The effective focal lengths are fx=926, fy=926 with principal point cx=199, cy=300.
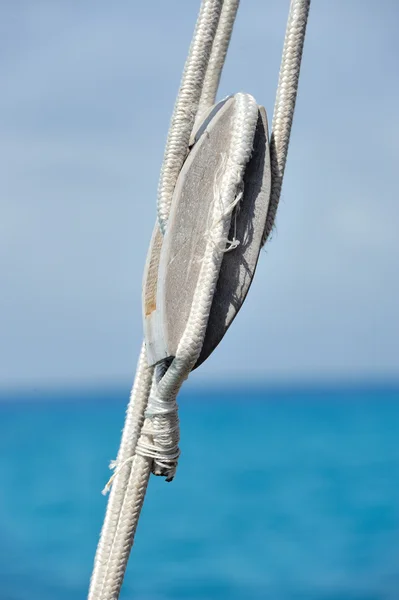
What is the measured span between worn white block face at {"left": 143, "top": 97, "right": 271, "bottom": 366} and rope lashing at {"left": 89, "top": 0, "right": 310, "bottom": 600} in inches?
0.4

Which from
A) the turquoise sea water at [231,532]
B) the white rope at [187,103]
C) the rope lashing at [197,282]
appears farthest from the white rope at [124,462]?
the turquoise sea water at [231,532]

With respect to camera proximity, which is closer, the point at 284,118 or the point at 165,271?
the point at 165,271

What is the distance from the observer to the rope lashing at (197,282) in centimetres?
97

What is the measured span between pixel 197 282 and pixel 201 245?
0.13 ft

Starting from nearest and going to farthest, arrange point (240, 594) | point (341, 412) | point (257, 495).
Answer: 1. point (240, 594)
2. point (257, 495)
3. point (341, 412)

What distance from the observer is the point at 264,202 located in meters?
1.03

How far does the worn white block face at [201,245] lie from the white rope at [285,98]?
2 centimetres

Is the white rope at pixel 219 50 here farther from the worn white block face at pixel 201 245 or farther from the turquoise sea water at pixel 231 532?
the turquoise sea water at pixel 231 532

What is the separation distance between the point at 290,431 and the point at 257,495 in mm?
9384

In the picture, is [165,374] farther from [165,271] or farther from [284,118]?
[284,118]

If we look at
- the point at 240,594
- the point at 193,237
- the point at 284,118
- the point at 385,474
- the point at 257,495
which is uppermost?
the point at 385,474

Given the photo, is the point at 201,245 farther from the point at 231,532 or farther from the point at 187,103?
the point at 231,532

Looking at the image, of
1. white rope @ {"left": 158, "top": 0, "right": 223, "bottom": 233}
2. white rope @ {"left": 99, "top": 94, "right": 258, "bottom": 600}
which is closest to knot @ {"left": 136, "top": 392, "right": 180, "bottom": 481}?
white rope @ {"left": 99, "top": 94, "right": 258, "bottom": 600}

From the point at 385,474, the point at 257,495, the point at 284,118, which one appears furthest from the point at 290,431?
the point at 284,118
